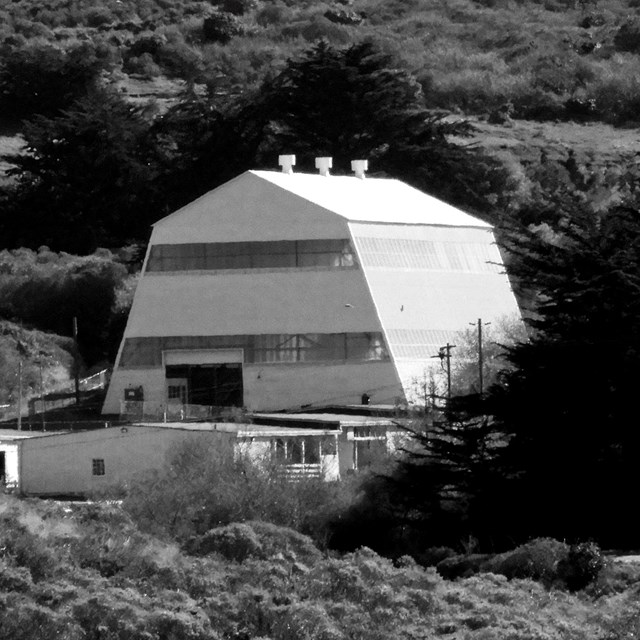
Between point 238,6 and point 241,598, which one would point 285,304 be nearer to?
point 241,598

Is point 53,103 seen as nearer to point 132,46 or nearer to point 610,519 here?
point 132,46

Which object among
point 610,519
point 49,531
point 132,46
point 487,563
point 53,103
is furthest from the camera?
point 132,46

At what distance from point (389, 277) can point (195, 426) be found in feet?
47.4

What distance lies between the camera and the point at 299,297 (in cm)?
8381

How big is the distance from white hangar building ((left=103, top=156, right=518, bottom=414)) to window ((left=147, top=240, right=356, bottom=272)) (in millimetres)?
34

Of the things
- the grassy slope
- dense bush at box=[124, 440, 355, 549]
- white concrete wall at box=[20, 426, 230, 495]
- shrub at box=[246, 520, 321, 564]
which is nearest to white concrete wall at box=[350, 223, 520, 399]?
white concrete wall at box=[20, 426, 230, 495]

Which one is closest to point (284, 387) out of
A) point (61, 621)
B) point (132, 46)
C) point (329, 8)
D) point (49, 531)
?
point (49, 531)

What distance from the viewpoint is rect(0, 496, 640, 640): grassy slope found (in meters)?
41.8

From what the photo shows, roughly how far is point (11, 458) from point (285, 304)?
44.7ft

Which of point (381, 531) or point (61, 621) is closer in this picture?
point (61, 621)

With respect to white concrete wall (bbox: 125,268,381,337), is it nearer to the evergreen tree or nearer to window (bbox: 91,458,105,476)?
window (bbox: 91,458,105,476)

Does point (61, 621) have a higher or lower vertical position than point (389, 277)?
lower

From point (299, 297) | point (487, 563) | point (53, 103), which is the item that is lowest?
point (487, 563)

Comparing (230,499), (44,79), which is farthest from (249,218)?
(44,79)
